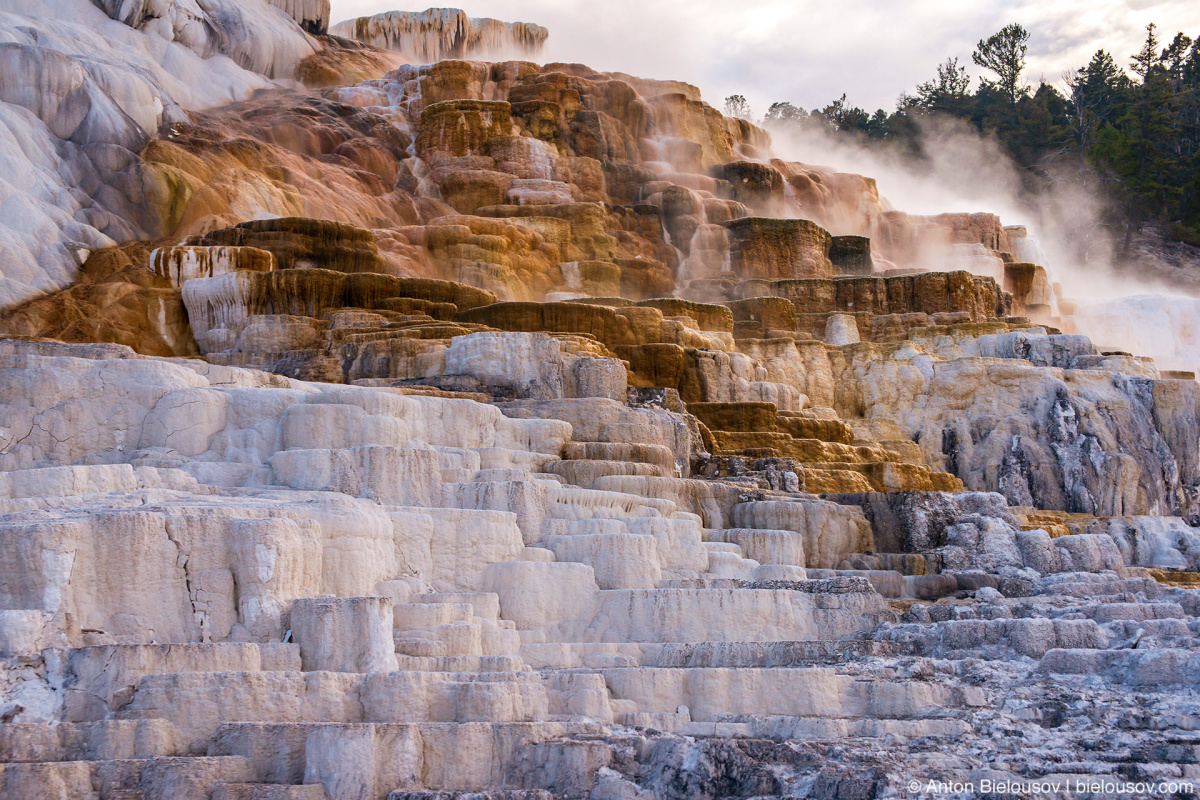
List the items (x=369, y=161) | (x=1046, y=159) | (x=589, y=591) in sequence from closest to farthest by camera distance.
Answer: (x=589, y=591)
(x=369, y=161)
(x=1046, y=159)

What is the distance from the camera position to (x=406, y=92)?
118 ft

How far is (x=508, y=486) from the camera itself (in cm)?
1112

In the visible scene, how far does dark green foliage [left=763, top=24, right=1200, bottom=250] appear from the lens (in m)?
42.5

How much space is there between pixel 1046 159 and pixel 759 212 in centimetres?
1543

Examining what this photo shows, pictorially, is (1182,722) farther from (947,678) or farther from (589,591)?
(589,591)

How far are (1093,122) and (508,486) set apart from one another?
40.4 m

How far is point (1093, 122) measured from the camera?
151 ft

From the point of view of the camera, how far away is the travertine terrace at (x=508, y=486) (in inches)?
286

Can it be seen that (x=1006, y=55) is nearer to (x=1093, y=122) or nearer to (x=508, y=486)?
(x=1093, y=122)

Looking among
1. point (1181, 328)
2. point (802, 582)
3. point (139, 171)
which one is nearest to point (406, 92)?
point (139, 171)

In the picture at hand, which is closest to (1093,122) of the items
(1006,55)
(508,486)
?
(1006,55)

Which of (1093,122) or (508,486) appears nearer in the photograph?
(508,486)

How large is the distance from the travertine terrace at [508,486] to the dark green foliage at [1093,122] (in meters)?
12.6

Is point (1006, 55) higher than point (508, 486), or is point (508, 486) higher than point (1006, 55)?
point (1006, 55)
